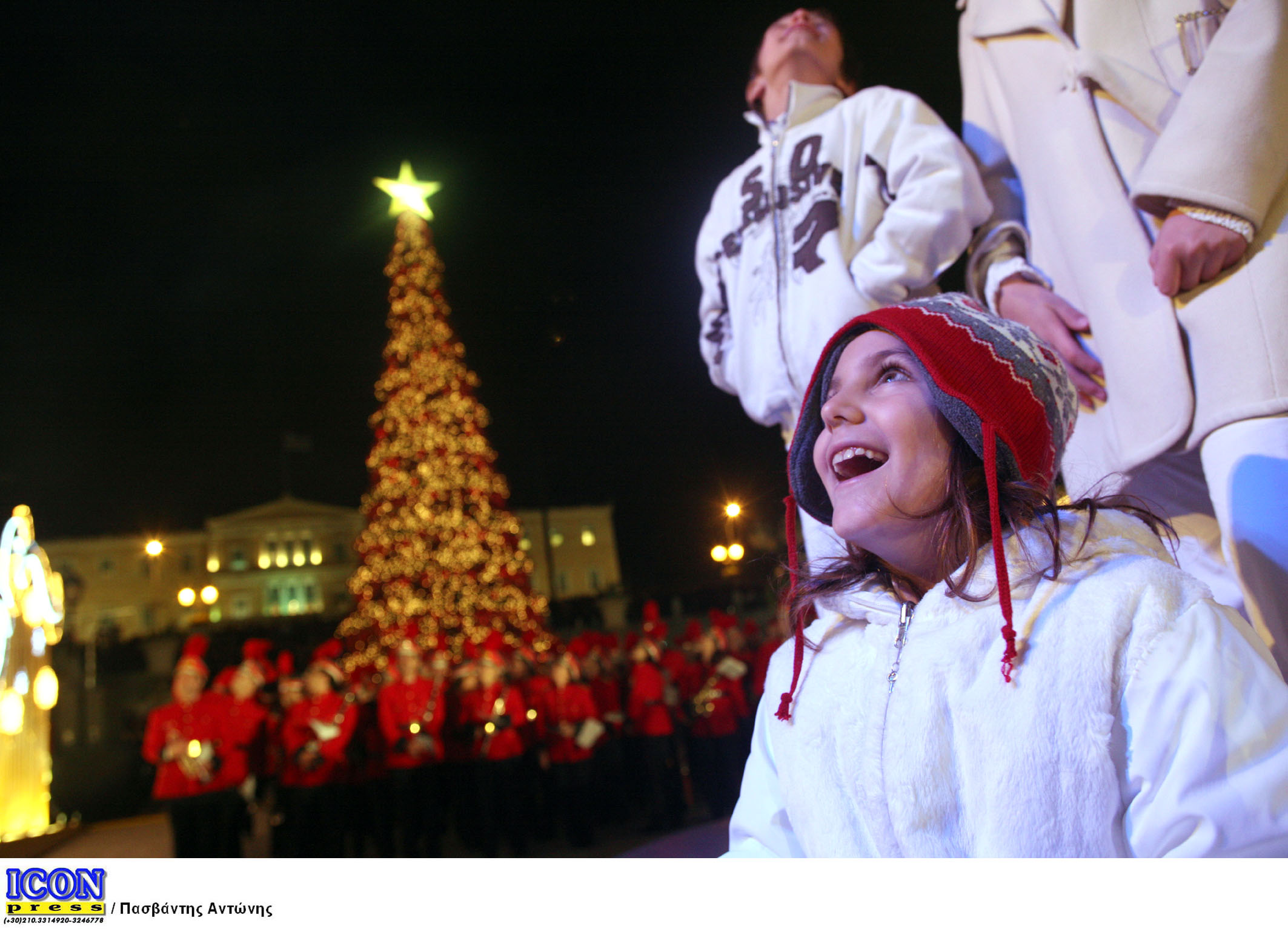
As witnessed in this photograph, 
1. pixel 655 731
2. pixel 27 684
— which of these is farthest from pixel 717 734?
pixel 27 684

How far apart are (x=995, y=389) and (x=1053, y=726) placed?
0.39m

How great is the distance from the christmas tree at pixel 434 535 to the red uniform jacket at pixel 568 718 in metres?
1.67

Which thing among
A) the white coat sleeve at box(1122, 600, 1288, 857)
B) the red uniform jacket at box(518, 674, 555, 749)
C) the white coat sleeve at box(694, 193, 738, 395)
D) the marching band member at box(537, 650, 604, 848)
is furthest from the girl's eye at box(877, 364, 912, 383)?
the red uniform jacket at box(518, 674, 555, 749)

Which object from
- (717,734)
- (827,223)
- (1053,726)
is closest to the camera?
(1053,726)

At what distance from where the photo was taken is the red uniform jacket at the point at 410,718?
415 cm

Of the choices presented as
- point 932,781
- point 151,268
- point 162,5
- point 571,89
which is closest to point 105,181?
point 151,268

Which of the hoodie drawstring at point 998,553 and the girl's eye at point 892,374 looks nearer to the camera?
the hoodie drawstring at point 998,553

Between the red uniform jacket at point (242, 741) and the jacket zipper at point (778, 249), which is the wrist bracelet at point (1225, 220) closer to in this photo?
the jacket zipper at point (778, 249)

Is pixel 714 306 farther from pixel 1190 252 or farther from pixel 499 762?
pixel 499 762

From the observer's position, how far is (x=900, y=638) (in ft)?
3.25

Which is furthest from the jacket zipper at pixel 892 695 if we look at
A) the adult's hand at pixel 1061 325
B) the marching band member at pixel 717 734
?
the marching band member at pixel 717 734

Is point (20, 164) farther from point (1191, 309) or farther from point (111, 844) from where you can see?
point (111, 844)

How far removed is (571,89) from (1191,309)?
1978mm

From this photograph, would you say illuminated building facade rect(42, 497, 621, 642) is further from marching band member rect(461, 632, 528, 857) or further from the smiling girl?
the smiling girl
